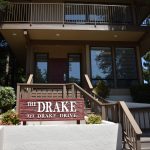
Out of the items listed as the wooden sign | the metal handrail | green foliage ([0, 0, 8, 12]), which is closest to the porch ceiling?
green foliage ([0, 0, 8, 12])

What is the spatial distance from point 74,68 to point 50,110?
8.68 meters

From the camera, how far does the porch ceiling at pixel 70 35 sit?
47.2 feet

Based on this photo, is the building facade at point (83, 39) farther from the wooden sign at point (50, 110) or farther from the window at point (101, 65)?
the wooden sign at point (50, 110)

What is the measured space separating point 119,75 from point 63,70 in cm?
338

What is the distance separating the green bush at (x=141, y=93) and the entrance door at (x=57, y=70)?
4.33 metres

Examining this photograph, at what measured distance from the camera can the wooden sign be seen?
7.90 meters

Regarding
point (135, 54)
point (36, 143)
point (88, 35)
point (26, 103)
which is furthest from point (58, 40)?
point (36, 143)

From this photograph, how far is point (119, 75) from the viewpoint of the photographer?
15.5 m

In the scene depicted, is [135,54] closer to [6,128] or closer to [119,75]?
[119,75]

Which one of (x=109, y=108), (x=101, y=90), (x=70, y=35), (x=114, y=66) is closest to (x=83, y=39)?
(x=70, y=35)

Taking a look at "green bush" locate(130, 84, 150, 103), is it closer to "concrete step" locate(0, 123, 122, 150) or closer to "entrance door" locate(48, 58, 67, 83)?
"entrance door" locate(48, 58, 67, 83)

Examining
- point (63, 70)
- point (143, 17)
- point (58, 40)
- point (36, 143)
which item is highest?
point (143, 17)

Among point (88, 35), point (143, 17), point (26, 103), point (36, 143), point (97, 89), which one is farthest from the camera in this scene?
point (143, 17)

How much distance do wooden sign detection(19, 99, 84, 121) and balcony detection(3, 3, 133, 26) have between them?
7.53 m
